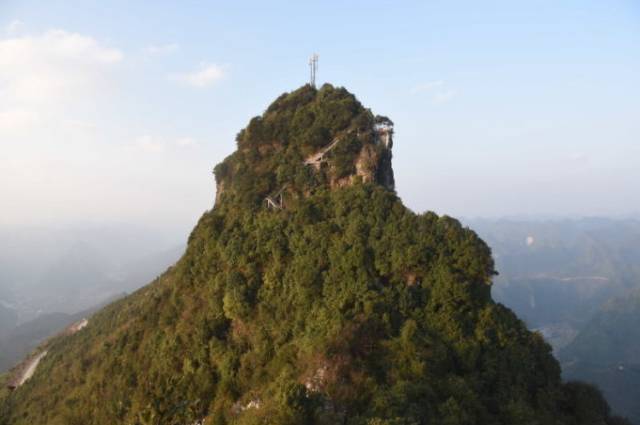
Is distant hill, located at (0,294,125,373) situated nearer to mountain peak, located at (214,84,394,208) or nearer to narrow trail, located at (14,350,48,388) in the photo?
narrow trail, located at (14,350,48,388)

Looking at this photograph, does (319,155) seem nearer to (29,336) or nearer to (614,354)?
(614,354)

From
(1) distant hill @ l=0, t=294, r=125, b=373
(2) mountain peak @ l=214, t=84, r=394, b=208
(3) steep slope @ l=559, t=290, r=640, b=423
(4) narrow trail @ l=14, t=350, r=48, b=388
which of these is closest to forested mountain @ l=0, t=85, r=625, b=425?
(2) mountain peak @ l=214, t=84, r=394, b=208

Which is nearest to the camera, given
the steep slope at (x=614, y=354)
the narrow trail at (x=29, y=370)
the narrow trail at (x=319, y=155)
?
the narrow trail at (x=319, y=155)

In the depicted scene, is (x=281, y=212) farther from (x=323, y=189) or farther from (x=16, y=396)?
(x=16, y=396)

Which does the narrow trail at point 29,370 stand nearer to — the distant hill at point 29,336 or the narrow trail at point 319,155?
the narrow trail at point 319,155

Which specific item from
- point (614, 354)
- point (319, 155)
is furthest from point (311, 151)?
point (614, 354)

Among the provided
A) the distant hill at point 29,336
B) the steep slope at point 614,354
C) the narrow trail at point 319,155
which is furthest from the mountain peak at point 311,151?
the distant hill at point 29,336
